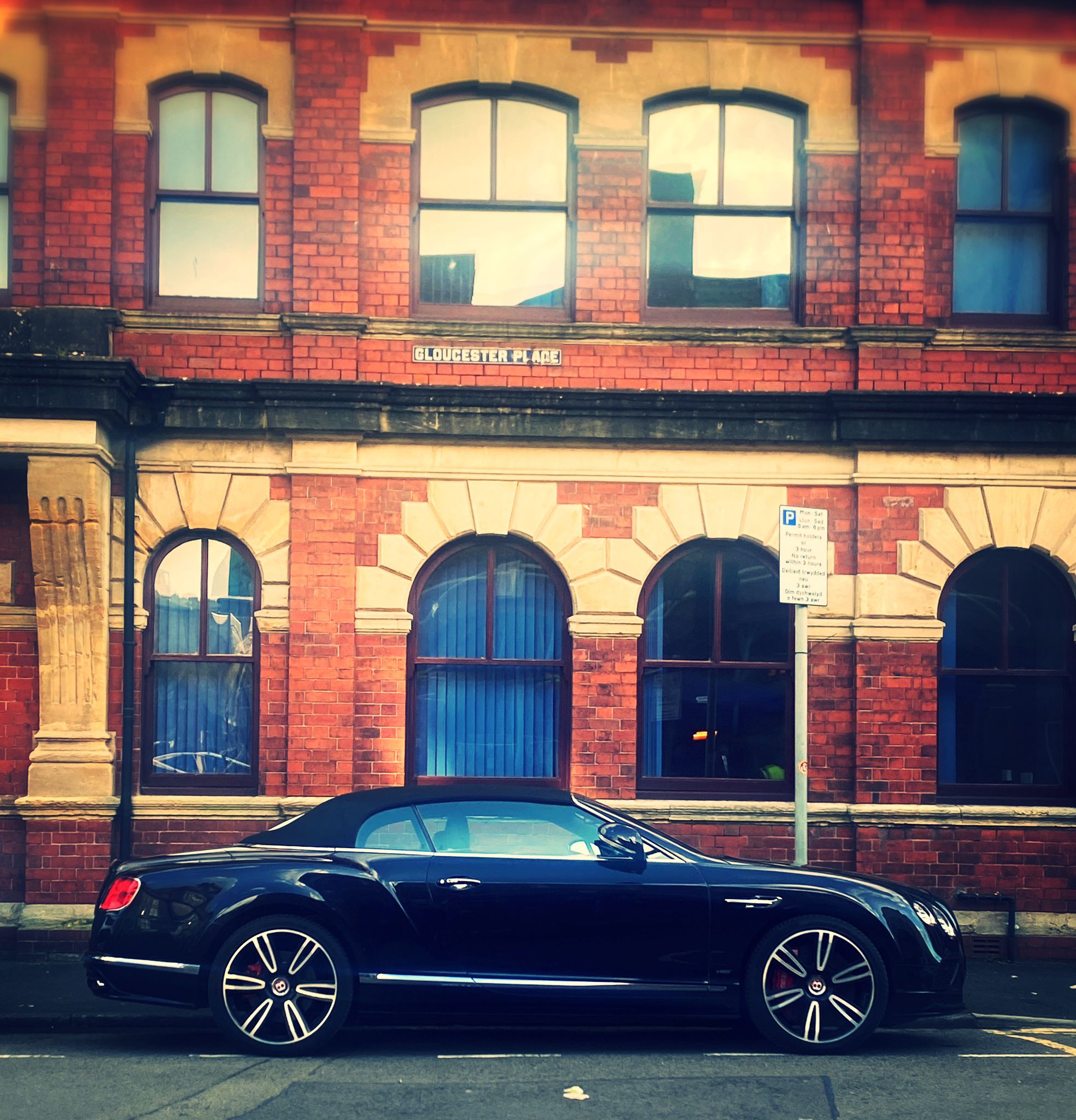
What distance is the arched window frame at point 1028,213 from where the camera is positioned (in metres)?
11.2

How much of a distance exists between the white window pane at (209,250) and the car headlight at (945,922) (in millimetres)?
7086

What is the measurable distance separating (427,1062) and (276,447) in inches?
212

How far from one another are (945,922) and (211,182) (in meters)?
7.96

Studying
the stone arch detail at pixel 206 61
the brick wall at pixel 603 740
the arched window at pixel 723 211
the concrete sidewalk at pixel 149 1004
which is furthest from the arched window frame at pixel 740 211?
the concrete sidewalk at pixel 149 1004

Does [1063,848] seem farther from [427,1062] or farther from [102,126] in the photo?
[102,126]

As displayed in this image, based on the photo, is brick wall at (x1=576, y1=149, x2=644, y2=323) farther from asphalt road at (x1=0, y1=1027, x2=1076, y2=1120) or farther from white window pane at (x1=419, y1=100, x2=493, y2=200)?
asphalt road at (x1=0, y1=1027, x2=1076, y2=1120)

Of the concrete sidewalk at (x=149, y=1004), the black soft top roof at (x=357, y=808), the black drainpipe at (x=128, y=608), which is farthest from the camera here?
the black drainpipe at (x=128, y=608)

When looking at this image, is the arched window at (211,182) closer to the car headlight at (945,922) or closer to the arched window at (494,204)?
the arched window at (494,204)

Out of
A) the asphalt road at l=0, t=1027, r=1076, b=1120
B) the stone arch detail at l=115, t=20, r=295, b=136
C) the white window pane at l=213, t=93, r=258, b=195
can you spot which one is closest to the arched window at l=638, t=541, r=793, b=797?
the asphalt road at l=0, t=1027, r=1076, b=1120

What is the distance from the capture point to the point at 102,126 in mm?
10758

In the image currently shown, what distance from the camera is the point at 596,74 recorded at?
11.0 metres

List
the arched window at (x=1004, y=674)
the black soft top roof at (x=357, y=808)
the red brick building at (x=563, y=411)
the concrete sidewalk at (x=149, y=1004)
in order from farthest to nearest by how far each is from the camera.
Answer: the arched window at (x=1004, y=674) → the red brick building at (x=563, y=411) → the concrete sidewalk at (x=149, y=1004) → the black soft top roof at (x=357, y=808)

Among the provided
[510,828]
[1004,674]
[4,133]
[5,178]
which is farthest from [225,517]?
[1004,674]

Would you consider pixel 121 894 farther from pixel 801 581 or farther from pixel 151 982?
pixel 801 581
